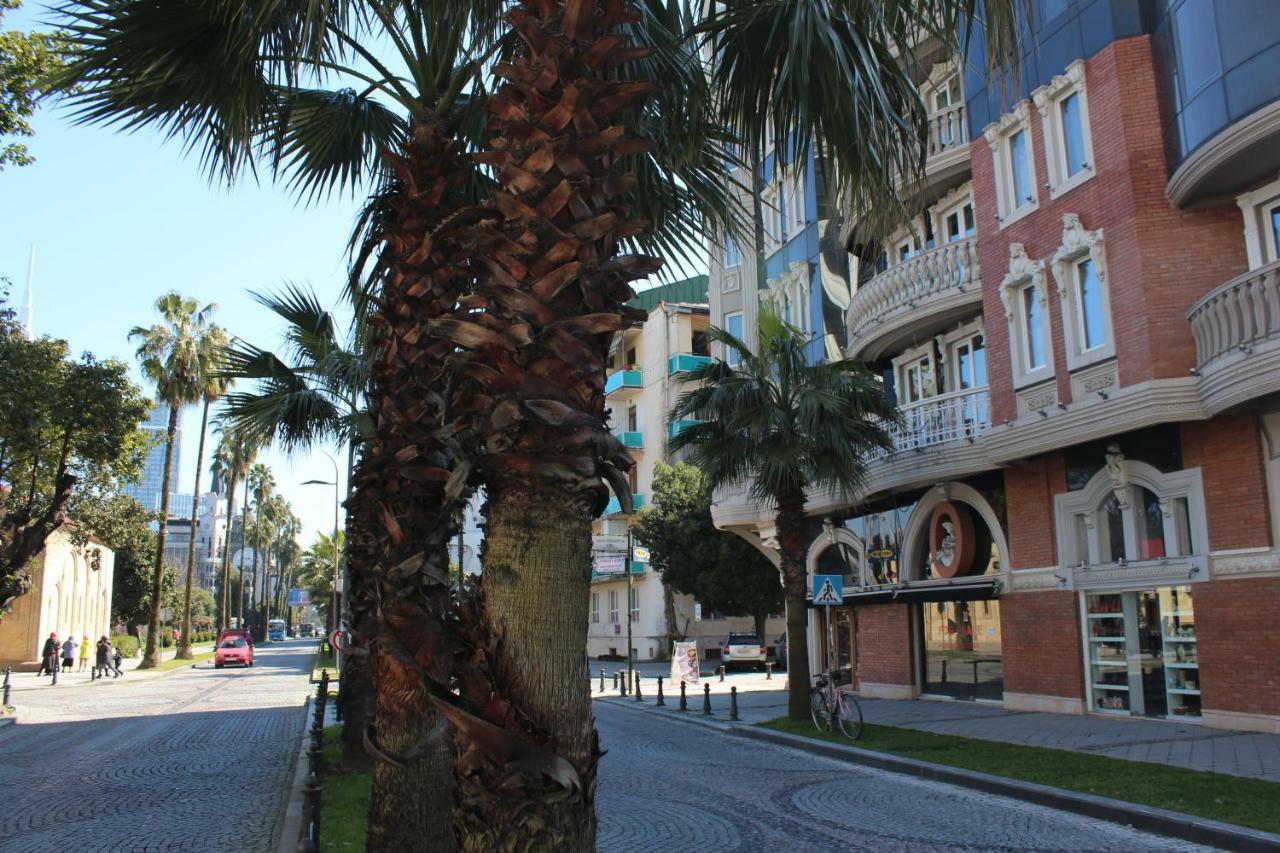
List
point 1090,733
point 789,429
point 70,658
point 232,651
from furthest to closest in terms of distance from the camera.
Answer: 1. point 232,651
2. point 70,658
3. point 789,429
4. point 1090,733

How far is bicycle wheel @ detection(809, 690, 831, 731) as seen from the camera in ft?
54.6

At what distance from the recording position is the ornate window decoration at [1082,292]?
16.1 metres

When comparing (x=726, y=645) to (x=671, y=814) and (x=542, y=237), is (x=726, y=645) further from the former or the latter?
(x=542, y=237)

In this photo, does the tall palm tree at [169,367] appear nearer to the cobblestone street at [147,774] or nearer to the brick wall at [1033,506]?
the cobblestone street at [147,774]

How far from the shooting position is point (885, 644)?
77.3ft

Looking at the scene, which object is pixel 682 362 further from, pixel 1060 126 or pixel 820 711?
pixel 820 711

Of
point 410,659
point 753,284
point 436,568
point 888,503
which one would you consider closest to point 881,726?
point 888,503

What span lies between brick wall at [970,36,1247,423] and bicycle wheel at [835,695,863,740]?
6245 millimetres

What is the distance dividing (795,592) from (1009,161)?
9015 millimetres

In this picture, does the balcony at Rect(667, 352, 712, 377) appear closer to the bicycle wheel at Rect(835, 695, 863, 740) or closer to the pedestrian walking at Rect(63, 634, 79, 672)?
the pedestrian walking at Rect(63, 634, 79, 672)

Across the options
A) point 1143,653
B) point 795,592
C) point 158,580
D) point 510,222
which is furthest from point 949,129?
point 158,580

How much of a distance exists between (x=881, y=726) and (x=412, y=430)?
510 inches

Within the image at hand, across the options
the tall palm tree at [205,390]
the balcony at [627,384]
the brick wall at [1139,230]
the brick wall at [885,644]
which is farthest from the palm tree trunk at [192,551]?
the brick wall at [1139,230]

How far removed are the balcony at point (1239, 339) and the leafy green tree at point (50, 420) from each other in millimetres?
20249
